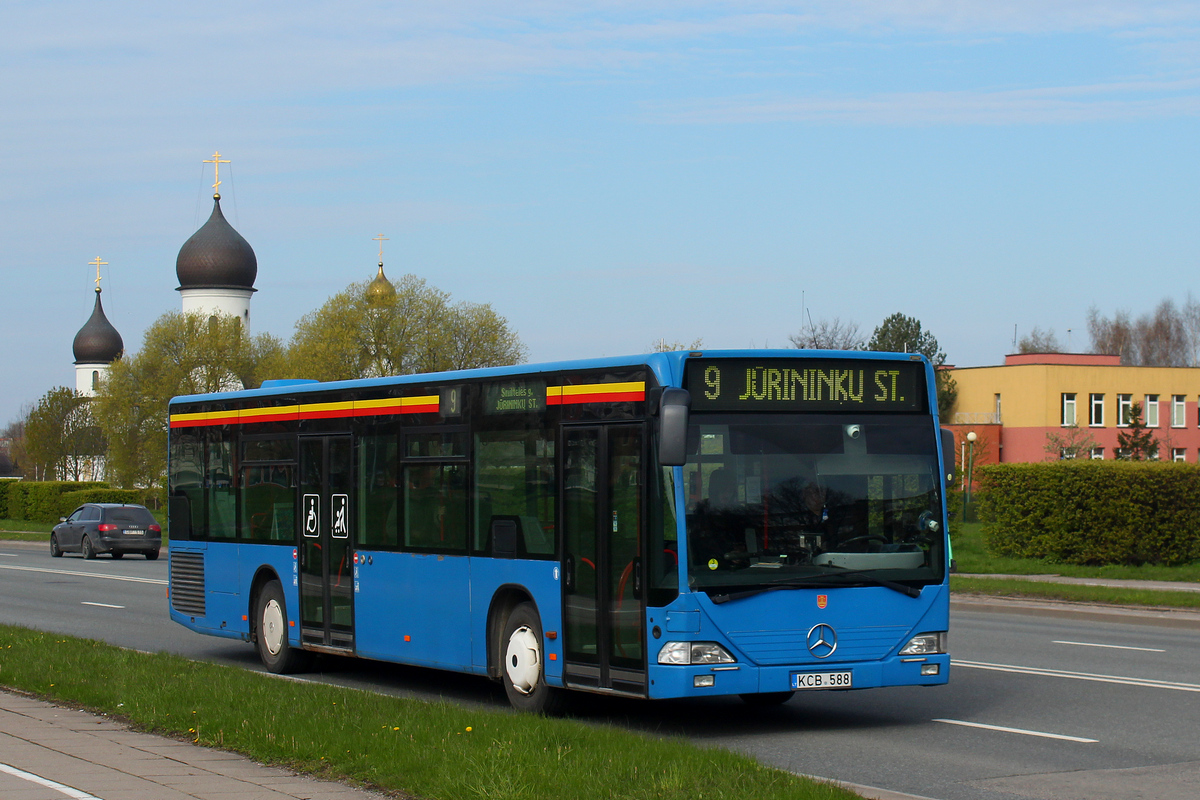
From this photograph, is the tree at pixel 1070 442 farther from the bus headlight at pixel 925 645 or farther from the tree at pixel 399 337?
the bus headlight at pixel 925 645

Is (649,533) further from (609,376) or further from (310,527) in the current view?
(310,527)

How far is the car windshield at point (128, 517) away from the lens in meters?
41.2

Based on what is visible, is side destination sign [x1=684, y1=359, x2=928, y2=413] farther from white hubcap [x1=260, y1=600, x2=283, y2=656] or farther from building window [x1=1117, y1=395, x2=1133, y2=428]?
building window [x1=1117, y1=395, x2=1133, y2=428]

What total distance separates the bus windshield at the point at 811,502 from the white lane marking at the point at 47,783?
3.96 m

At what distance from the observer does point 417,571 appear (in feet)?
41.5

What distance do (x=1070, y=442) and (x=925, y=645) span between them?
78153mm

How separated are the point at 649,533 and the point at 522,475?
5.40 ft

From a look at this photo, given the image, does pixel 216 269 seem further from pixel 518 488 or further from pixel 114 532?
pixel 518 488

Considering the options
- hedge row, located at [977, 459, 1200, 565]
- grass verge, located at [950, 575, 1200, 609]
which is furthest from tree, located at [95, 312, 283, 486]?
grass verge, located at [950, 575, 1200, 609]

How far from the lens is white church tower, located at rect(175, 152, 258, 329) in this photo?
320 ft

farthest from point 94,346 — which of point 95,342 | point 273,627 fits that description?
point 273,627

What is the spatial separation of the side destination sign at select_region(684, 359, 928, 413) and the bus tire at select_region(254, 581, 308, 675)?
614 centimetres

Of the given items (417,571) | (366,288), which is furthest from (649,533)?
(366,288)

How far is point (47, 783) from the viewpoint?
8.19 meters
